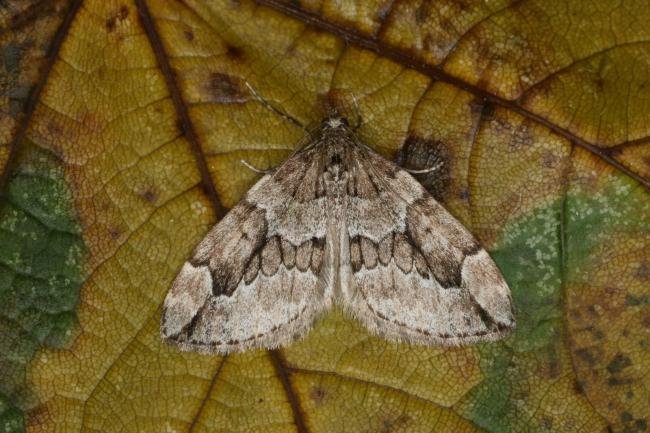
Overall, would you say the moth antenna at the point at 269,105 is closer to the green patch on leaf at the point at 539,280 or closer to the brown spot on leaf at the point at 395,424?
the green patch on leaf at the point at 539,280

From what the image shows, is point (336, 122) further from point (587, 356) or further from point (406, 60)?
point (587, 356)

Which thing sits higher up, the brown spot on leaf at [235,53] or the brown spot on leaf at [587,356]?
the brown spot on leaf at [235,53]

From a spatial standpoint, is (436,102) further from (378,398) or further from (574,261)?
(378,398)

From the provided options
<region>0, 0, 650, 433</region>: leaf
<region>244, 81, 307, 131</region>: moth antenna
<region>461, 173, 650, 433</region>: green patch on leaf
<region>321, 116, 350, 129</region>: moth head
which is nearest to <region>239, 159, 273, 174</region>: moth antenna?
<region>0, 0, 650, 433</region>: leaf

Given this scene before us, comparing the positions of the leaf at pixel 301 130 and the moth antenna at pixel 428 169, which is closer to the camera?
the leaf at pixel 301 130

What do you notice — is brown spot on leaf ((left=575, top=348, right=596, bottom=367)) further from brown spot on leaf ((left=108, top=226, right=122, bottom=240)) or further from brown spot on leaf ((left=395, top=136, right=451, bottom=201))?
brown spot on leaf ((left=108, top=226, right=122, bottom=240))

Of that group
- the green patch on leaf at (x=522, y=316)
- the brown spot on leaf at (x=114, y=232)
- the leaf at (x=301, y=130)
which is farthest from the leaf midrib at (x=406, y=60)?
the brown spot on leaf at (x=114, y=232)
